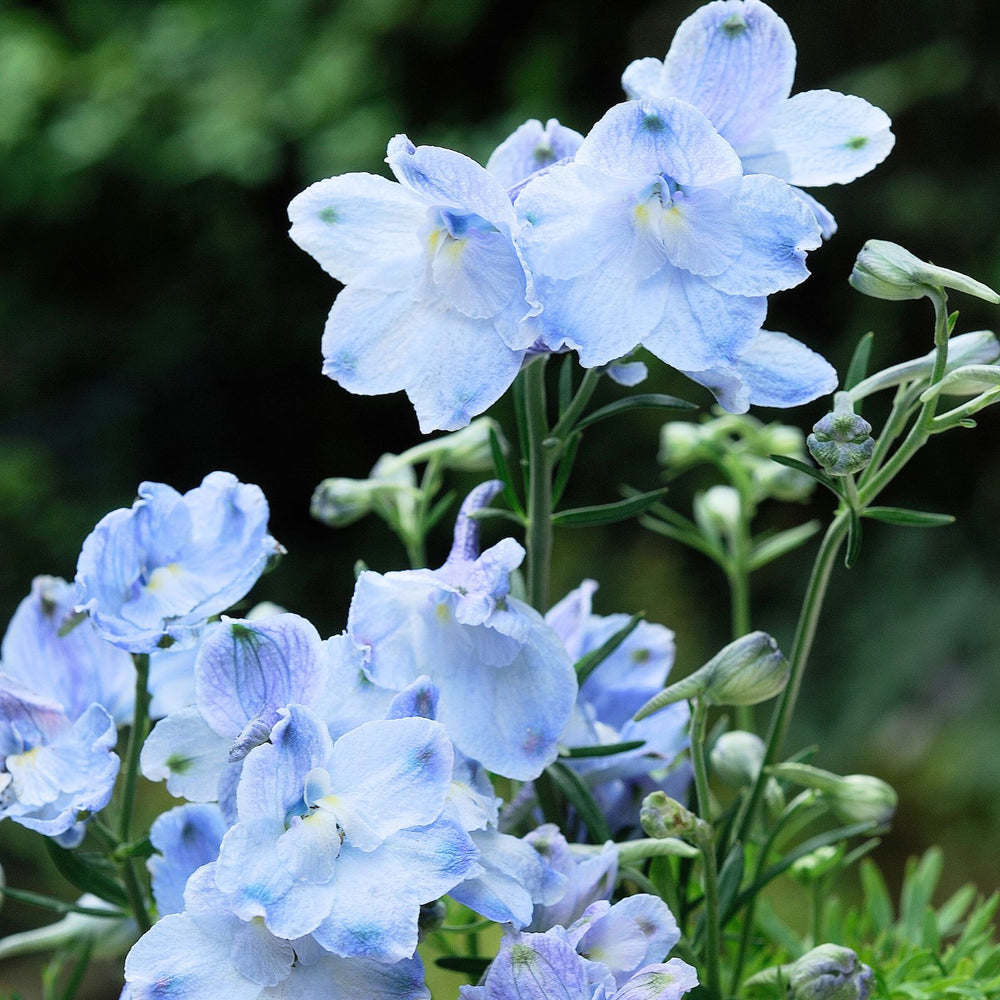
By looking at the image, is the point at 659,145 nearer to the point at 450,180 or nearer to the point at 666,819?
the point at 450,180

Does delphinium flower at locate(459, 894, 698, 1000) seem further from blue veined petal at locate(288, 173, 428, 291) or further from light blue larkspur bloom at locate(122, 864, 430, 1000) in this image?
blue veined petal at locate(288, 173, 428, 291)

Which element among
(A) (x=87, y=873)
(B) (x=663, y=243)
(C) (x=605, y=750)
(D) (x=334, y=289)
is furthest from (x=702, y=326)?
(D) (x=334, y=289)

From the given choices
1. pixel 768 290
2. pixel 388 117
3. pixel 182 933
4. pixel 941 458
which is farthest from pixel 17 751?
pixel 941 458

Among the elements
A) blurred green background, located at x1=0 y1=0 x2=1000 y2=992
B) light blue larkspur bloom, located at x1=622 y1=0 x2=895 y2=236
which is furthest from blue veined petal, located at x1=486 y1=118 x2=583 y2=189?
blurred green background, located at x1=0 y1=0 x2=1000 y2=992

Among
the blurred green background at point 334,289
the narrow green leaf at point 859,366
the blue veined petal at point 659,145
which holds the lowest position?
the blurred green background at point 334,289

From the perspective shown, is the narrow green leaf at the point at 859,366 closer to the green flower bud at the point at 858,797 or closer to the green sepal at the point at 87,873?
the green flower bud at the point at 858,797

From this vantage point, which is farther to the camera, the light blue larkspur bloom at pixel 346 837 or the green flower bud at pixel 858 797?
the green flower bud at pixel 858 797

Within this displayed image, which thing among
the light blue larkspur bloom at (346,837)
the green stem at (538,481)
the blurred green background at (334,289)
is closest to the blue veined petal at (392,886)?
the light blue larkspur bloom at (346,837)

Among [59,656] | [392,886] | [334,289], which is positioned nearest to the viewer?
[392,886]
